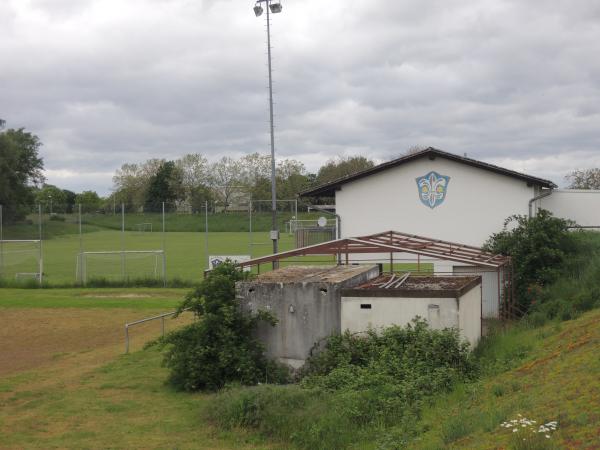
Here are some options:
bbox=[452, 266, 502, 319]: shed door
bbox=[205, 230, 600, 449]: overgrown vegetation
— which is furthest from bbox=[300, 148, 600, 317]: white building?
bbox=[205, 230, 600, 449]: overgrown vegetation

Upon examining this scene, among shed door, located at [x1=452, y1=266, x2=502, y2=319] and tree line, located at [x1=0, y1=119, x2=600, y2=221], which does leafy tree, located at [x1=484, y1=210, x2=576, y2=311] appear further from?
tree line, located at [x1=0, y1=119, x2=600, y2=221]

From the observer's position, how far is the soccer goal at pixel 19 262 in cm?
3575

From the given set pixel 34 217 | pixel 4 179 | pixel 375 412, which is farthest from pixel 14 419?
pixel 4 179

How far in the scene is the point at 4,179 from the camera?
63594mm

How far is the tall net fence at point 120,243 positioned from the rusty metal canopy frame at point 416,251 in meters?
12.9

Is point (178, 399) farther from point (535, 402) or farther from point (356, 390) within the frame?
point (535, 402)

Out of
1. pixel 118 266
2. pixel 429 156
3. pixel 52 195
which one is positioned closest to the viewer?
pixel 429 156

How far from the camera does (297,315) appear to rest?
14461mm

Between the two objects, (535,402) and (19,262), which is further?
(19,262)

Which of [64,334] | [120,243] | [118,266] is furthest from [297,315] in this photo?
[120,243]

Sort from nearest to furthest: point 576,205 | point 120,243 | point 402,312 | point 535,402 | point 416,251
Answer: point 535,402, point 402,312, point 416,251, point 576,205, point 120,243

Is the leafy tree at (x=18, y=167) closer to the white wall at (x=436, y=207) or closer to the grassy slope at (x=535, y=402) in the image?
the white wall at (x=436, y=207)

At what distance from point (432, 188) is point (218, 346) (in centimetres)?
1540

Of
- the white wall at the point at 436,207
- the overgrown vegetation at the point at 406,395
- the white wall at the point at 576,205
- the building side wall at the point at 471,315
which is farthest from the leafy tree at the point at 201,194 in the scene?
the overgrown vegetation at the point at 406,395
